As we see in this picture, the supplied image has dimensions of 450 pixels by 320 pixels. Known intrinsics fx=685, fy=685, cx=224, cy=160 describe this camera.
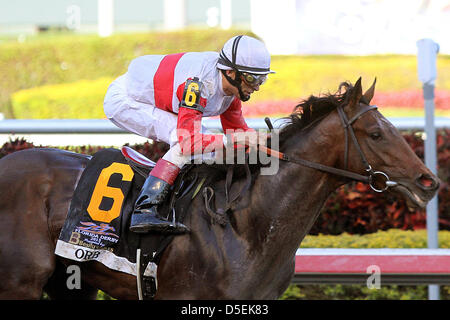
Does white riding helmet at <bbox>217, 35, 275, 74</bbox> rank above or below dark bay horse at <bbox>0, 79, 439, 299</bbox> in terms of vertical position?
above

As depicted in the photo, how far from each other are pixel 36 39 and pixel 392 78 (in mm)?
7997

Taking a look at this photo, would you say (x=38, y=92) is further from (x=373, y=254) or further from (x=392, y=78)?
(x=373, y=254)

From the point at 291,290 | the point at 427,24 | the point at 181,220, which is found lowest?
the point at 291,290

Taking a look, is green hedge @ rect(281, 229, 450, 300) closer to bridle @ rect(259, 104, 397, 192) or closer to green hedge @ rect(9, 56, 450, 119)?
bridle @ rect(259, 104, 397, 192)

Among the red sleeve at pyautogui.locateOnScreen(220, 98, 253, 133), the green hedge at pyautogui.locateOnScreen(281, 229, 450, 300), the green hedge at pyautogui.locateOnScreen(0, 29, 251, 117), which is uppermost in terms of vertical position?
the green hedge at pyautogui.locateOnScreen(0, 29, 251, 117)

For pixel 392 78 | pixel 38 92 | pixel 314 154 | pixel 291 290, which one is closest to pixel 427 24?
pixel 392 78

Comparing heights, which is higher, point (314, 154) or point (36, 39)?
point (36, 39)

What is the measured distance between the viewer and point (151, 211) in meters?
3.31

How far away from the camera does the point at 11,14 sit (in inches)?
728

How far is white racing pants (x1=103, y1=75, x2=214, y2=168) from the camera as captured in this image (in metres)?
3.51

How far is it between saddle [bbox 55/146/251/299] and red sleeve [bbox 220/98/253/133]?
0.47m

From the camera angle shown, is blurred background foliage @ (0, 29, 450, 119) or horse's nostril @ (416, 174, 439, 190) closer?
horse's nostril @ (416, 174, 439, 190)

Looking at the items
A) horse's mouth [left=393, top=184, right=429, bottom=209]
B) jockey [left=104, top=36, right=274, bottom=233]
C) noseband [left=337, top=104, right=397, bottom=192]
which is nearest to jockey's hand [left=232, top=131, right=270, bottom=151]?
jockey [left=104, top=36, right=274, bottom=233]

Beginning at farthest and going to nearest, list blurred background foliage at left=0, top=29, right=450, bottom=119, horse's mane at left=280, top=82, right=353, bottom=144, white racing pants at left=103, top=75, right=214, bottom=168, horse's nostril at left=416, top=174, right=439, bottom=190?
blurred background foliage at left=0, top=29, right=450, bottom=119 → white racing pants at left=103, top=75, right=214, bottom=168 → horse's mane at left=280, top=82, right=353, bottom=144 → horse's nostril at left=416, top=174, right=439, bottom=190
